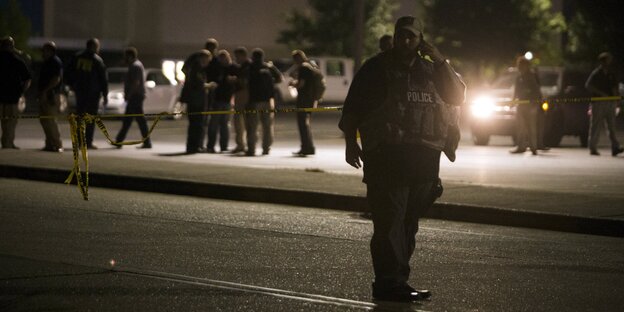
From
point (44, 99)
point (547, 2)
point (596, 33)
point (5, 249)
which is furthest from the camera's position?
point (547, 2)

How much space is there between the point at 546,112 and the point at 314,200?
1111 cm

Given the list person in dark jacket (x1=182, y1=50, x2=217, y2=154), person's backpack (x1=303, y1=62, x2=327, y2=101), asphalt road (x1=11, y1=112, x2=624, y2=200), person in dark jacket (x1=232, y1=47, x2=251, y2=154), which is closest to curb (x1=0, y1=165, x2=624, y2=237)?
asphalt road (x1=11, y1=112, x2=624, y2=200)

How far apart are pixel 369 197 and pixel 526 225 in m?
4.88

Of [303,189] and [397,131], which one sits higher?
[397,131]

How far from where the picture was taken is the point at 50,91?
22.4 meters

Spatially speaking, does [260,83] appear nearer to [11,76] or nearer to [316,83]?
[316,83]

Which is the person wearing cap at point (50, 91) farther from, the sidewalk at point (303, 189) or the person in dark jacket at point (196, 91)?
the person in dark jacket at point (196, 91)

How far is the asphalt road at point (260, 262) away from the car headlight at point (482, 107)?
38.2 ft

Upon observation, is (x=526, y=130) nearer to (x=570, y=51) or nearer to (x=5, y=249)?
(x=5, y=249)

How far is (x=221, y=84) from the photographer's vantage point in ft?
74.1

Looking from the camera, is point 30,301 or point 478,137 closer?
point 30,301

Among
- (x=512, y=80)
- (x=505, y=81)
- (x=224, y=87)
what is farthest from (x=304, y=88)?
(x=512, y=80)

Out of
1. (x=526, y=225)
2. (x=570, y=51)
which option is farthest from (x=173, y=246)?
(x=570, y=51)

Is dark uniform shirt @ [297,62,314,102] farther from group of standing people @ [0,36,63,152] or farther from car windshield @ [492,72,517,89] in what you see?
car windshield @ [492,72,517,89]
